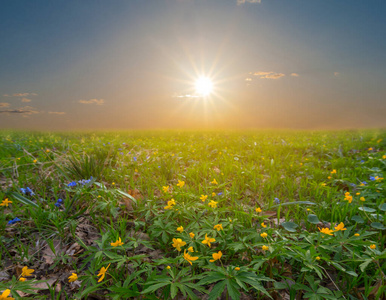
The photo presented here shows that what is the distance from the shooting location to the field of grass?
1408mm

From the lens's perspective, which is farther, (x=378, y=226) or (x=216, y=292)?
(x=378, y=226)

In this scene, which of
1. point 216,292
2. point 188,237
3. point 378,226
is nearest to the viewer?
point 216,292

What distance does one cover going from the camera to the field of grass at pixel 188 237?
4.62ft

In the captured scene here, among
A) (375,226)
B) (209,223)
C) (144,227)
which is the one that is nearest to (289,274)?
(209,223)

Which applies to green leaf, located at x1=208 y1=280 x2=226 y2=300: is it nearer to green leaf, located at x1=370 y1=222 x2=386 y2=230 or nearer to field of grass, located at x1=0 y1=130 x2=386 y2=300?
field of grass, located at x1=0 y1=130 x2=386 y2=300

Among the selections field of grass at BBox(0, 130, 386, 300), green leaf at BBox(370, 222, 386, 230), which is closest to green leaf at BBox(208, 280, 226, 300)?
field of grass at BBox(0, 130, 386, 300)

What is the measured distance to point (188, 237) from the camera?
1699 millimetres

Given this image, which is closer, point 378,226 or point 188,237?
point 188,237

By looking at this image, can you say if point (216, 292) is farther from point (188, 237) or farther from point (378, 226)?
point (378, 226)

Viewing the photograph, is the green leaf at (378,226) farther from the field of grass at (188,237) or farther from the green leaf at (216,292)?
the green leaf at (216,292)

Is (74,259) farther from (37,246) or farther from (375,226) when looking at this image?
(375,226)

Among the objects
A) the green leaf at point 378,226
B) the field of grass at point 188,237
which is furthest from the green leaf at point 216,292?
the green leaf at point 378,226

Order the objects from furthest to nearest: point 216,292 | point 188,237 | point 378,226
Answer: point 378,226
point 188,237
point 216,292

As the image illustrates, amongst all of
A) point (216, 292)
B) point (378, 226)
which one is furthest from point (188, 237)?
point (378, 226)
